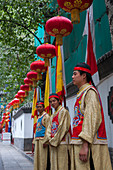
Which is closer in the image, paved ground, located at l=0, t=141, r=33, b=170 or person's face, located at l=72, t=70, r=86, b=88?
person's face, located at l=72, t=70, r=86, b=88

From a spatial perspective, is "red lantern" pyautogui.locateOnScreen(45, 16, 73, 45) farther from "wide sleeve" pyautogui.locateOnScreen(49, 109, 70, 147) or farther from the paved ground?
the paved ground

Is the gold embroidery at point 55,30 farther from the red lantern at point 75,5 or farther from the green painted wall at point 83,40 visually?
the red lantern at point 75,5

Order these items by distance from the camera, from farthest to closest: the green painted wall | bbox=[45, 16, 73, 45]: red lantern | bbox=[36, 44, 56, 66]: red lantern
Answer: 1. bbox=[36, 44, 56, 66]: red lantern
2. bbox=[45, 16, 73, 45]: red lantern
3. the green painted wall

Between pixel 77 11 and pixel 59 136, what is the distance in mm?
2405

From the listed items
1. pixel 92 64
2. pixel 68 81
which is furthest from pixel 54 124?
pixel 68 81

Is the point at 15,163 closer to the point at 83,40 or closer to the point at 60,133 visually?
the point at 60,133

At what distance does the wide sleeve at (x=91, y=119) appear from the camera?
281 centimetres

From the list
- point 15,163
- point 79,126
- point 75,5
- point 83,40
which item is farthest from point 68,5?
point 15,163

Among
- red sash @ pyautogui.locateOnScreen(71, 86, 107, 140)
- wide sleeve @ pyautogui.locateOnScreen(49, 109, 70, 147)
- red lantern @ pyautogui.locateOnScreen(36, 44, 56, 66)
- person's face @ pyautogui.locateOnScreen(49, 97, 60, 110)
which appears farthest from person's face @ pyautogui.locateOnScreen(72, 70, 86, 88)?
red lantern @ pyautogui.locateOnScreen(36, 44, 56, 66)

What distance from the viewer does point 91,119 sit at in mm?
2867

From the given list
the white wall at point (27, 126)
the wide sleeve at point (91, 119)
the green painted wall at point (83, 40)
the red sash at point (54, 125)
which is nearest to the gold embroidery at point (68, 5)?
the green painted wall at point (83, 40)

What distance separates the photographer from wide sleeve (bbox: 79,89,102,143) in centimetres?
281

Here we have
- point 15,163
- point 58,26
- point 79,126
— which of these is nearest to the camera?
point 79,126

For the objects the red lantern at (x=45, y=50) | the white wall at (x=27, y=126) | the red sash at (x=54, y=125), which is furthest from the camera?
the white wall at (x=27, y=126)
